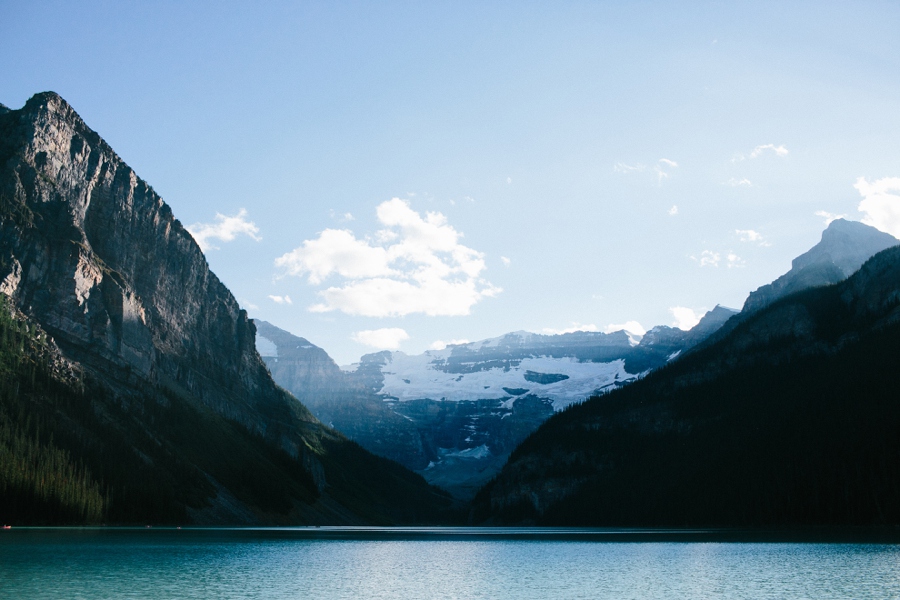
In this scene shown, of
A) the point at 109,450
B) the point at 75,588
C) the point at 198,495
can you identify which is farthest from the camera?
the point at 198,495

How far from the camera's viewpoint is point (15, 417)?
472 feet

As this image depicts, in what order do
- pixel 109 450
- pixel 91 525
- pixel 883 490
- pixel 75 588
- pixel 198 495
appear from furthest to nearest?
1. pixel 198 495
2. pixel 109 450
3. pixel 883 490
4. pixel 91 525
5. pixel 75 588

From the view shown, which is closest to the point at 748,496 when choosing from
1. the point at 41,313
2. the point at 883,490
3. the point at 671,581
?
the point at 883,490

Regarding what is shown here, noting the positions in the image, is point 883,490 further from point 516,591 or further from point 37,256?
point 37,256

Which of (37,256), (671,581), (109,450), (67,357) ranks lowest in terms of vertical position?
(671,581)

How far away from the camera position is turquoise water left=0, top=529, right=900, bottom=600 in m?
56.6

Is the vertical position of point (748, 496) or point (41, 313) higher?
point (41, 313)

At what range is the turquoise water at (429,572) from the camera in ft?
186

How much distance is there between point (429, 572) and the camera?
77.6 metres

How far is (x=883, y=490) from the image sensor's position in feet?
495

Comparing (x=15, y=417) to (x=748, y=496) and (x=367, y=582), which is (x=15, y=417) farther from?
(x=748, y=496)

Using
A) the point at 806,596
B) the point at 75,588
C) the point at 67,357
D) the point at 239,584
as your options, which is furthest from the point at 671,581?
the point at 67,357

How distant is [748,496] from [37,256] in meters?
192

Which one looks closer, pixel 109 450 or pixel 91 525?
pixel 91 525
